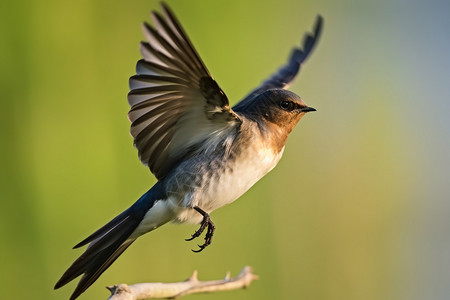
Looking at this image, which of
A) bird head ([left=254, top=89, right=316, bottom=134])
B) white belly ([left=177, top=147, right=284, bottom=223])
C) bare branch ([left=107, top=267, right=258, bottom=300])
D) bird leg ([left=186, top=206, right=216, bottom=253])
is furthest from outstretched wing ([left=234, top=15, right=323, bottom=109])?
bare branch ([left=107, top=267, right=258, bottom=300])

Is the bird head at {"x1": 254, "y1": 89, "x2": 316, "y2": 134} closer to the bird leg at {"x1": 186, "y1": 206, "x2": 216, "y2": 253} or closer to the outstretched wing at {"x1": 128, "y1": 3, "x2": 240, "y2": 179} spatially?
the outstretched wing at {"x1": 128, "y1": 3, "x2": 240, "y2": 179}

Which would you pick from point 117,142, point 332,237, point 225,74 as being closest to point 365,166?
point 332,237

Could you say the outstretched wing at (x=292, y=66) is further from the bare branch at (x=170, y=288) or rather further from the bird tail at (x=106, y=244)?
the bare branch at (x=170, y=288)

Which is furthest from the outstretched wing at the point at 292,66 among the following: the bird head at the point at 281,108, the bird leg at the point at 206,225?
the bird leg at the point at 206,225

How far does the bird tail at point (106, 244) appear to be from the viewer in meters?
1.73

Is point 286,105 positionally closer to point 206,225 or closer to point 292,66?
point 206,225

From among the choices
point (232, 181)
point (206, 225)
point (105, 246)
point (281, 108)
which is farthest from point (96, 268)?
point (281, 108)

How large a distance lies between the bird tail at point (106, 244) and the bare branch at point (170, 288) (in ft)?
1.05

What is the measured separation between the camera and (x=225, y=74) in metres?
2.26

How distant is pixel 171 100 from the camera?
1624 mm

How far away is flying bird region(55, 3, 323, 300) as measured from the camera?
155 centimetres

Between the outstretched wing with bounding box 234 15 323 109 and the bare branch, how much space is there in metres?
0.78

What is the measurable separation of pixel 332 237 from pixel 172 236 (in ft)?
2.02

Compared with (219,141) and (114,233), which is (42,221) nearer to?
(114,233)
